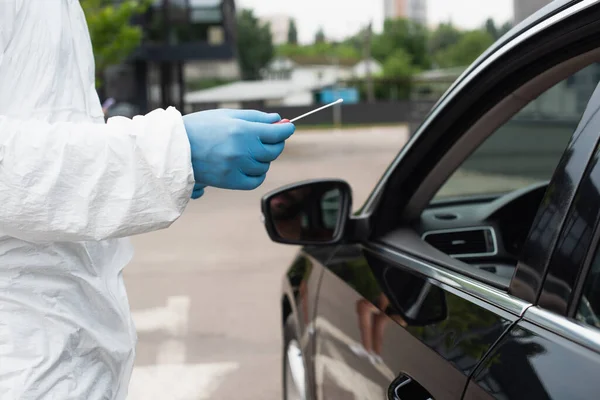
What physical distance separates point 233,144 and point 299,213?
1.00m

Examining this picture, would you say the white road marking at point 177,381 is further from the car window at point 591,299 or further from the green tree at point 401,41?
the green tree at point 401,41

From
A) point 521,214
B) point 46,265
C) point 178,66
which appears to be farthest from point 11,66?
point 178,66

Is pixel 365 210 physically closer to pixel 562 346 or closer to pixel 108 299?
pixel 108 299

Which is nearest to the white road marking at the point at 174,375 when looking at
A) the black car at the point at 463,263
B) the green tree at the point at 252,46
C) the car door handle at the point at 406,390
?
the black car at the point at 463,263

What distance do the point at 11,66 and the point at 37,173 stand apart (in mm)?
271

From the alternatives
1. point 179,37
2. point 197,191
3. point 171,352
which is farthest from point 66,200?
point 179,37

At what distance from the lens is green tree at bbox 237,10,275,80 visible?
8631 cm

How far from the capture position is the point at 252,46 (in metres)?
87.4

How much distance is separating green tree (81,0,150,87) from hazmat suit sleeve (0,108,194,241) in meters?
19.3

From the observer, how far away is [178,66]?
33.3m

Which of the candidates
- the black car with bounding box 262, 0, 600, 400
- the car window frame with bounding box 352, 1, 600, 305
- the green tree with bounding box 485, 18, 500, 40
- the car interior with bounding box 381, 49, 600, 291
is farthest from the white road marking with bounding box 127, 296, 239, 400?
the green tree with bounding box 485, 18, 500, 40

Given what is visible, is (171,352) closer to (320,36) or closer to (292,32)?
(320,36)

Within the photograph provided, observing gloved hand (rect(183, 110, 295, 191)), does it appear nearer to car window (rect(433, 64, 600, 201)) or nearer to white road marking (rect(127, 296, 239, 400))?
white road marking (rect(127, 296, 239, 400))

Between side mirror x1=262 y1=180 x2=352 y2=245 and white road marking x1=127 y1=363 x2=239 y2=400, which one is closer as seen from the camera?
side mirror x1=262 y1=180 x2=352 y2=245
